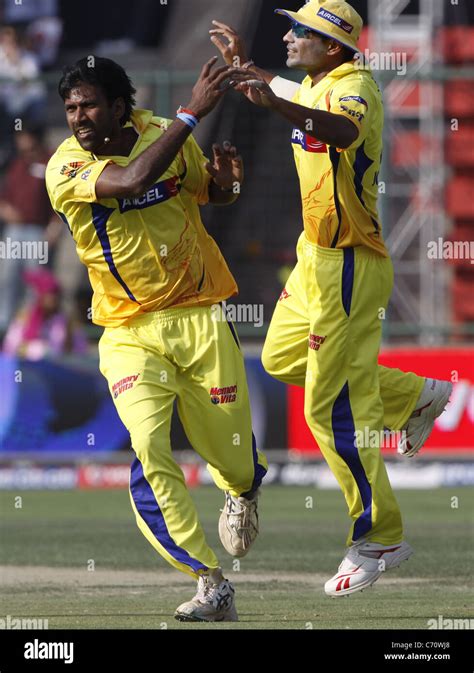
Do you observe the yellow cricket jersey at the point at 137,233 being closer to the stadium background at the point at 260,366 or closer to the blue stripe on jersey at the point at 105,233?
the blue stripe on jersey at the point at 105,233

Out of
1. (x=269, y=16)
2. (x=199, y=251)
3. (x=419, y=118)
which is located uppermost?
(x=269, y=16)

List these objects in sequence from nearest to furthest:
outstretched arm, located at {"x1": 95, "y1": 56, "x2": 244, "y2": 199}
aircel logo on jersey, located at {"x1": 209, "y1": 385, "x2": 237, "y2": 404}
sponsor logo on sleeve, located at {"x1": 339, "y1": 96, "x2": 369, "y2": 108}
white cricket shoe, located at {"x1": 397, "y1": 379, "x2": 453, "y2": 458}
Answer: outstretched arm, located at {"x1": 95, "y1": 56, "x2": 244, "y2": 199}, sponsor logo on sleeve, located at {"x1": 339, "y1": 96, "x2": 369, "y2": 108}, aircel logo on jersey, located at {"x1": 209, "y1": 385, "x2": 237, "y2": 404}, white cricket shoe, located at {"x1": 397, "y1": 379, "x2": 453, "y2": 458}

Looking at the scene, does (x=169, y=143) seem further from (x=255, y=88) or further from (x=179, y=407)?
(x=179, y=407)

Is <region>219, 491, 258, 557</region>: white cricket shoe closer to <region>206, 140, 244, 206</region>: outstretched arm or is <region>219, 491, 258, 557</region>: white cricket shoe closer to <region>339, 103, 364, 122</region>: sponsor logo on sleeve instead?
<region>206, 140, 244, 206</region>: outstretched arm

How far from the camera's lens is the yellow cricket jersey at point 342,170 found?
741 cm

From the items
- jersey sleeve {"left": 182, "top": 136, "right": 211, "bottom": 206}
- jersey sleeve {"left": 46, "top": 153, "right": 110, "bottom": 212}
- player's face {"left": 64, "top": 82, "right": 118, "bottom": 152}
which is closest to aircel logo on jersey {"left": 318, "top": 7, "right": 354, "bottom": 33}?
jersey sleeve {"left": 182, "top": 136, "right": 211, "bottom": 206}

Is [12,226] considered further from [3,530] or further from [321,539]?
[321,539]

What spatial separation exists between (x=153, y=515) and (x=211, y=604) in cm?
50

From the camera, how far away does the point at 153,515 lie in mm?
7184

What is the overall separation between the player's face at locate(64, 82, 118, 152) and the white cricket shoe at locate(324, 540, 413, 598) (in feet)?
7.93

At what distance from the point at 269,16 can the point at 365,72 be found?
388 inches

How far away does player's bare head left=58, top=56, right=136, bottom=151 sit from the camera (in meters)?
7.20
